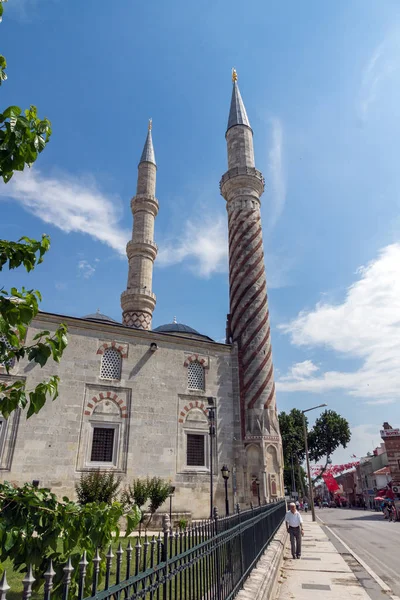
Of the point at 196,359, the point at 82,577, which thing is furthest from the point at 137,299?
the point at 82,577

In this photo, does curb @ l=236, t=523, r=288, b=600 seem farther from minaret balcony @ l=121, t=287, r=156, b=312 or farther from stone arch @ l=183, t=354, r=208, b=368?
minaret balcony @ l=121, t=287, r=156, b=312

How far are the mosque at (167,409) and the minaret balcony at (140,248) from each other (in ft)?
16.2

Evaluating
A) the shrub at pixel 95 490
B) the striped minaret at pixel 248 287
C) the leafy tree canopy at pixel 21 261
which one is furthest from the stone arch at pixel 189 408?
the leafy tree canopy at pixel 21 261

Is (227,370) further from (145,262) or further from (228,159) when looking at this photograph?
(228,159)

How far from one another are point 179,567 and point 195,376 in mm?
14940

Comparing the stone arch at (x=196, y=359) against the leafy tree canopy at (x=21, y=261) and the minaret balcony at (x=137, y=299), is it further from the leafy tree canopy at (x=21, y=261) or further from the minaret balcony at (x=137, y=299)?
the leafy tree canopy at (x=21, y=261)

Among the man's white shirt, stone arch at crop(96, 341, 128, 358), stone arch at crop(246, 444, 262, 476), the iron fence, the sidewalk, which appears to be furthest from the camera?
stone arch at crop(246, 444, 262, 476)

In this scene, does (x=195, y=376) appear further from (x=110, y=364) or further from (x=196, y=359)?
(x=110, y=364)

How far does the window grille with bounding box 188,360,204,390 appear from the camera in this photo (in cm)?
1744

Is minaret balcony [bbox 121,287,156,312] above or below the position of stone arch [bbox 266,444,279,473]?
above

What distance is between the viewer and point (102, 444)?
14.8 meters

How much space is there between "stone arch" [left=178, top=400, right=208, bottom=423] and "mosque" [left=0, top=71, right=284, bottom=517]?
0.13 ft

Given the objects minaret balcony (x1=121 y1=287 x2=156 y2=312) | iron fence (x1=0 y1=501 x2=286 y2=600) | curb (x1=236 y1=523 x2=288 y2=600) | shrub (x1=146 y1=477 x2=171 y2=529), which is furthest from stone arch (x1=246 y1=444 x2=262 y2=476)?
iron fence (x1=0 y1=501 x2=286 y2=600)

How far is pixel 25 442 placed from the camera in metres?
13.3
